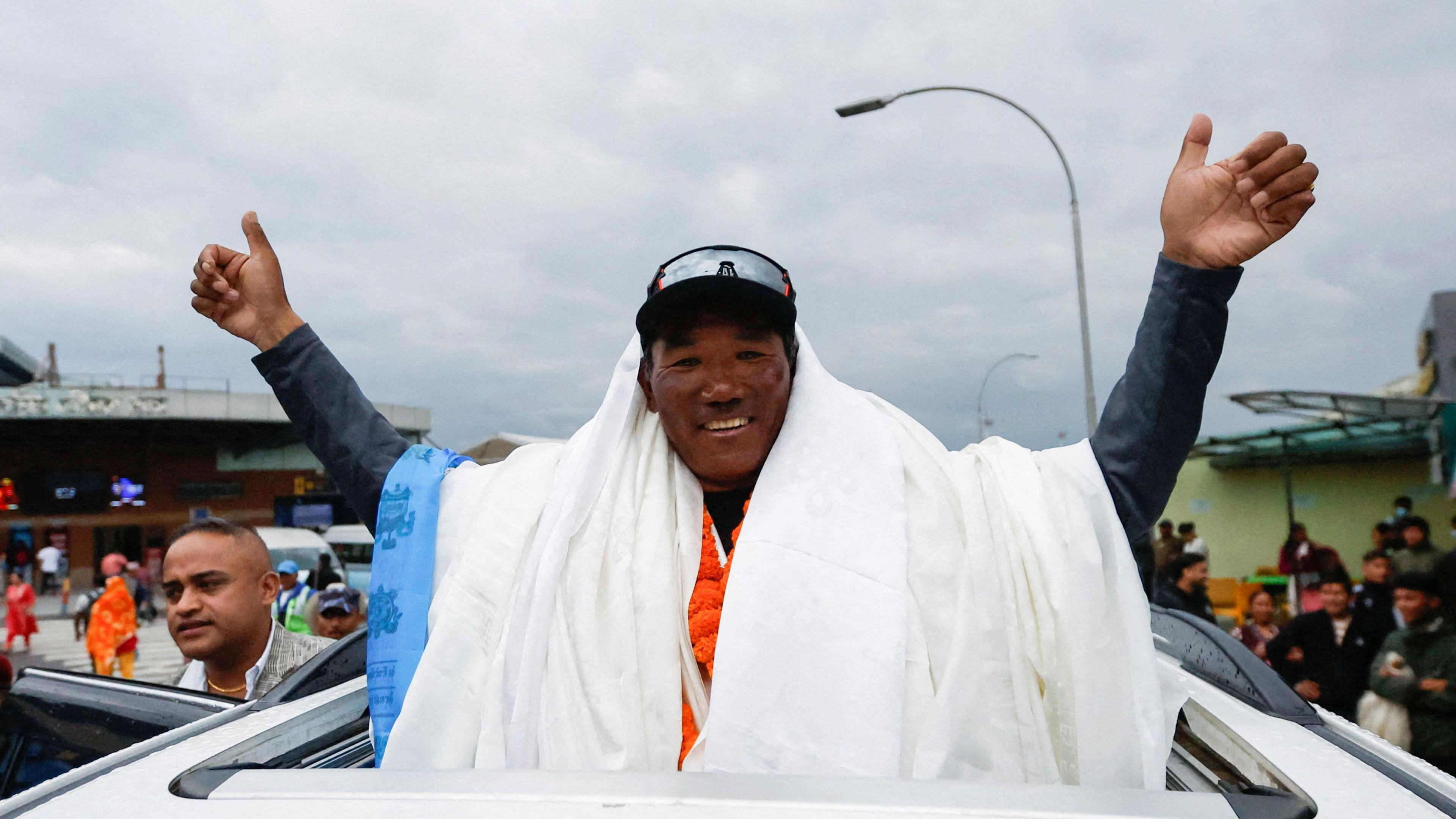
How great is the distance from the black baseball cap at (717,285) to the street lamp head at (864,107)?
8374 mm

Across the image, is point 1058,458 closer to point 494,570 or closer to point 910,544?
point 910,544

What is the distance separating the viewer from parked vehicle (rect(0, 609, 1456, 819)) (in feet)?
3.04

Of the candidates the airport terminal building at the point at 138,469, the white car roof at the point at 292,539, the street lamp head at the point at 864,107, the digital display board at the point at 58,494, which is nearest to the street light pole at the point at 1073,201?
the street lamp head at the point at 864,107

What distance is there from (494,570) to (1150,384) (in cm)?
133

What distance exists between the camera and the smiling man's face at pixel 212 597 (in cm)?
297

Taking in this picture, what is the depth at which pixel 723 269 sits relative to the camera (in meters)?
1.91

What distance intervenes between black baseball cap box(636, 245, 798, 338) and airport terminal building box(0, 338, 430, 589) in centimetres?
2924

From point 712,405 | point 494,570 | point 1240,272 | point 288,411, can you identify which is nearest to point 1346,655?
point 1240,272

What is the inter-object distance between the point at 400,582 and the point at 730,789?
1.13 metres

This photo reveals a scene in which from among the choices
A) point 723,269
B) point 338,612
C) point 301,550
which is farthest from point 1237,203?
point 301,550

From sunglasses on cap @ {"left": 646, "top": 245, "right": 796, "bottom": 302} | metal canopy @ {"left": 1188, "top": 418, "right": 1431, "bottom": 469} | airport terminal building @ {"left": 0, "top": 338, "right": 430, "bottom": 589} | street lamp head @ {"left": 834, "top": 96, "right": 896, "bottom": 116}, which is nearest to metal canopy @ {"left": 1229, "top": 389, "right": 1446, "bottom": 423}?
metal canopy @ {"left": 1188, "top": 418, "right": 1431, "bottom": 469}

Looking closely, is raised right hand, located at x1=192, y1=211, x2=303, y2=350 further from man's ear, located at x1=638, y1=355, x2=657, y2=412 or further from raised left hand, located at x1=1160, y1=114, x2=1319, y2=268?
raised left hand, located at x1=1160, y1=114, x2=1319, y2=268

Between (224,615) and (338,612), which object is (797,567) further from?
(338,612)

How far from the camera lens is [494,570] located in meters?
1.72
